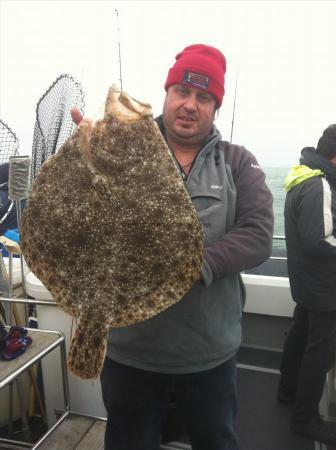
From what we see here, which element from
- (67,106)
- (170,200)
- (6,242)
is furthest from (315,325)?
(67,106)

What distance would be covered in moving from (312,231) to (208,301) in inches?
61.8

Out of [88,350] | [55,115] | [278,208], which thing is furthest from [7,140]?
[278,208]

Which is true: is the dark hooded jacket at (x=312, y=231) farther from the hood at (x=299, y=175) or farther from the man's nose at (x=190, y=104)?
the man's nose at (x=190, y=104)

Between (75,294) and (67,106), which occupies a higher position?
(67,106)

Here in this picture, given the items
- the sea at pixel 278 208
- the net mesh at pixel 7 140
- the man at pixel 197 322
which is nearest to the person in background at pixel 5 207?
the net mesh at pixel 7 140

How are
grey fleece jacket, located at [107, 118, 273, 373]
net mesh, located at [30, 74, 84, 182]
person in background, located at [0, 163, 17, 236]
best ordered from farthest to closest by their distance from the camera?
person in background, located at [0, 163, 17, 236]
net mesh, located at [30, 74, 84, 182]
grey fleece jacket, located at [107, 118, 273, 373]

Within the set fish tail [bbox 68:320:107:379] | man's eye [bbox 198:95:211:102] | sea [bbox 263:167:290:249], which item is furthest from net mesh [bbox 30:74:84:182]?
Result: fish tail [bbox 68:320:107:379]

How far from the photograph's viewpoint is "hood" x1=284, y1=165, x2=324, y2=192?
3.35 meters

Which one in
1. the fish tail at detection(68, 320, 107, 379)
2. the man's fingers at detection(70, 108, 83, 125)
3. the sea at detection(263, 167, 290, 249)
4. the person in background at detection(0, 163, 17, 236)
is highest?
the man's fingers at detection(70, 108, 83, 125)

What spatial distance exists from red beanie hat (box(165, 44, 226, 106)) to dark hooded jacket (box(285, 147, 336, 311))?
154cm

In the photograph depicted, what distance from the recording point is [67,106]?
3.72 m

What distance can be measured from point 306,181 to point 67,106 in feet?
7.59

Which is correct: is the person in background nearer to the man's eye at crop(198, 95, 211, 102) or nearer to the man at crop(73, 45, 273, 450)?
the man at crop(73, 45, 273, 450)

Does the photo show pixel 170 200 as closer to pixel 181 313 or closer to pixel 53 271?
pixel 53 271
